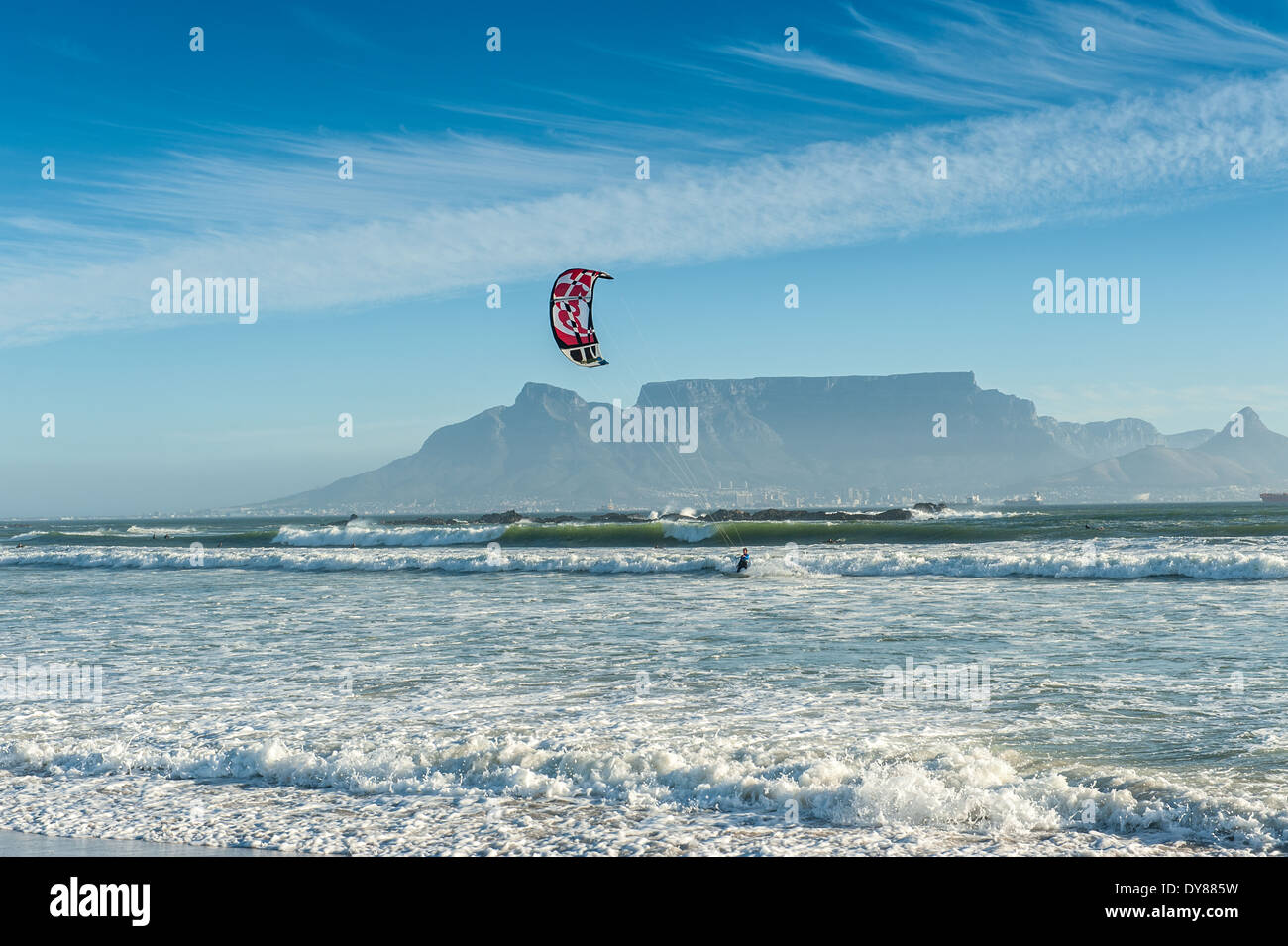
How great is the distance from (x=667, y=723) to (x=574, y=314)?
486 inches

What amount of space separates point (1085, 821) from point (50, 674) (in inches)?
506

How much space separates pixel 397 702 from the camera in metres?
10.4

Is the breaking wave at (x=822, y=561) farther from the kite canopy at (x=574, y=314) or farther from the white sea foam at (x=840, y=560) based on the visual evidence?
the kite canopy at (x=574, y=314)

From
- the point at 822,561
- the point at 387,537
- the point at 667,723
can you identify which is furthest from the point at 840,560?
the point at 387,537

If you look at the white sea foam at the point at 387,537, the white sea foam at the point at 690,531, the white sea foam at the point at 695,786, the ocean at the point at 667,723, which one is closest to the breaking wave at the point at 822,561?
the ocean at the point at 667,723

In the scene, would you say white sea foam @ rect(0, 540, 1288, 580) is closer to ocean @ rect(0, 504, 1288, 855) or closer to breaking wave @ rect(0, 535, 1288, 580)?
breaking wave @ rect(0, 535, 1288, 580)

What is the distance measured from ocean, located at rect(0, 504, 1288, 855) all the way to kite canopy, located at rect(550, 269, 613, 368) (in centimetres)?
577

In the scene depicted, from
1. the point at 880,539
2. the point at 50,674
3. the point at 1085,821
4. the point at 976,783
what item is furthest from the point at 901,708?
the point at 880,539

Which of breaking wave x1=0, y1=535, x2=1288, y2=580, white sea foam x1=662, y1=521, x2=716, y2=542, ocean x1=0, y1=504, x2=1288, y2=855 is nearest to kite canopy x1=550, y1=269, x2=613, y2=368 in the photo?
ocean x1=0, y1=504, x2=1288, y2=855

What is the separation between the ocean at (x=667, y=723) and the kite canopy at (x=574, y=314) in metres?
5.77

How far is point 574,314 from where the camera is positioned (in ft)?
64.5

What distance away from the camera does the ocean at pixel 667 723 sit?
6.28 meters
